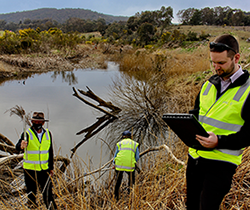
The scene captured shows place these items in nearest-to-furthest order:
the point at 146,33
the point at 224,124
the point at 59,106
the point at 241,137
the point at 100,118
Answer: the point at 241,137 < the point at 224,124 < the point at 100,118 < the point at 59,106 < the point at 146,33

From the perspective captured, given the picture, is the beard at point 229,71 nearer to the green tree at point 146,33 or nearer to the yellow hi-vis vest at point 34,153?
the yellow hi-vis vest at point 34,153

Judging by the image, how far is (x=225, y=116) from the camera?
1.33 m

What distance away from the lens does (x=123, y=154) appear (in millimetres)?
3863

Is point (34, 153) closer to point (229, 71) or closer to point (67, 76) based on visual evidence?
point (229, 71)

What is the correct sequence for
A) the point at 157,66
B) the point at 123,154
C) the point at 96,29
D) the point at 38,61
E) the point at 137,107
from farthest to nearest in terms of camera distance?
the point at 96,29 → the point at 38,61 → the point at 157,66 → the point at 137,107 → the point at 123,154

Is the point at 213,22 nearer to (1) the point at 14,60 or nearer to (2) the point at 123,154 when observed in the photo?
(1) the point at 14,60

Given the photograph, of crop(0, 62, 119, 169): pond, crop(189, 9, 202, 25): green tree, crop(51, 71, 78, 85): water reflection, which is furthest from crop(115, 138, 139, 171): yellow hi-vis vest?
crop(189, 9, 202, 25): green tree

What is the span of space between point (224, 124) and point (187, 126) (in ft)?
0.86

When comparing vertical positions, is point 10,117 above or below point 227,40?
below

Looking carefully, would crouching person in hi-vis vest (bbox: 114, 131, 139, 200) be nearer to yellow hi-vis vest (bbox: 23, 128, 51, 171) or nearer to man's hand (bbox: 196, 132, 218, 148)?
yellow hi-vis vest (bbox: 23, 128, 51, 171)

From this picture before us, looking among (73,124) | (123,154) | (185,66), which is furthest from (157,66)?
(123,154)

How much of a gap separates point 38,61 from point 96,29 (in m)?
47.5

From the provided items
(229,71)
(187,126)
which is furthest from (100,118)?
(229,71)

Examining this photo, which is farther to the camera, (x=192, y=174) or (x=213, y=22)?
(x=213, y=22)
